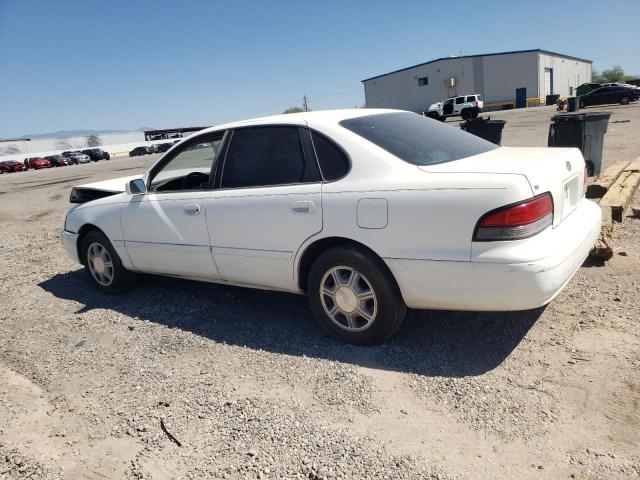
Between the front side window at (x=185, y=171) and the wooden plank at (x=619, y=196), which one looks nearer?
the front side window at (x=185, y=171)

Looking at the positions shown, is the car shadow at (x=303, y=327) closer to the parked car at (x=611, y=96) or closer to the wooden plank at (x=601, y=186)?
the wooden plank at (x=601, y=186)

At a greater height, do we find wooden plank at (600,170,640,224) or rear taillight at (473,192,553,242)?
rear taillight at (473,192,553,242)

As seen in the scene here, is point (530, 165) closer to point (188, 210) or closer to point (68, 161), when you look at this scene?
point (188, 210)

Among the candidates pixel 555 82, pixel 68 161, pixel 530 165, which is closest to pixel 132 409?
pixel 530 165

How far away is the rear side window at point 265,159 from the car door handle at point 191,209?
30 centimetres

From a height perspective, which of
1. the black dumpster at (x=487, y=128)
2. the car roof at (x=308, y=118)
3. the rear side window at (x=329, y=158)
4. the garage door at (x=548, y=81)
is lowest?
the black dumpster at (x=487, y=128)

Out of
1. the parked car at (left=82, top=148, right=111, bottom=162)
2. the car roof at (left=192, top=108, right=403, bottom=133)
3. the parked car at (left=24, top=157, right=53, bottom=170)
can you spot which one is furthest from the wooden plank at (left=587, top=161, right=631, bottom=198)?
the parked car at (left=82, top=148, right=111, bottom=162)

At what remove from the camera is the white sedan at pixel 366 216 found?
9.37ft

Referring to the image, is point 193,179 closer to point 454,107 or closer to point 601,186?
point 601,186

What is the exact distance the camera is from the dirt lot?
8.06ft

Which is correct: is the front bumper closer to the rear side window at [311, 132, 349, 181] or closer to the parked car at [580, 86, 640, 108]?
the rear side window at [311, 132, 349, 181]

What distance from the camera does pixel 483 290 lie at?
2910mm

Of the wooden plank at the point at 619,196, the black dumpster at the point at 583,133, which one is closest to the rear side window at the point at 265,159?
the wooden plank at the point at 619,196

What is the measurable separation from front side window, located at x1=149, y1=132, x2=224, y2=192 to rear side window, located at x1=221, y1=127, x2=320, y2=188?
1.65 feet
